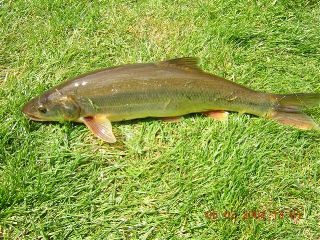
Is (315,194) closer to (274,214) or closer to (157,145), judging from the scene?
(274,214)

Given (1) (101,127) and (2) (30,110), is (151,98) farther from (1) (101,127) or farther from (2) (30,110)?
(2) (30,110)

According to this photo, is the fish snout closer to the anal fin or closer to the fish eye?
the fish eye

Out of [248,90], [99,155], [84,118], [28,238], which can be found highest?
[248,90]

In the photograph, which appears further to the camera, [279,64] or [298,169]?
[279,64]

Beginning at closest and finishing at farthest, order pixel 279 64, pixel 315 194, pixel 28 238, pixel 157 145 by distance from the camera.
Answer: pixel 28 238, pixel 315 194, pixel 157 145, pixel 279 64

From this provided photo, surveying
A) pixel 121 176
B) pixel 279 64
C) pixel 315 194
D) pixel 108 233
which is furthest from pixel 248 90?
pixel 108 233
